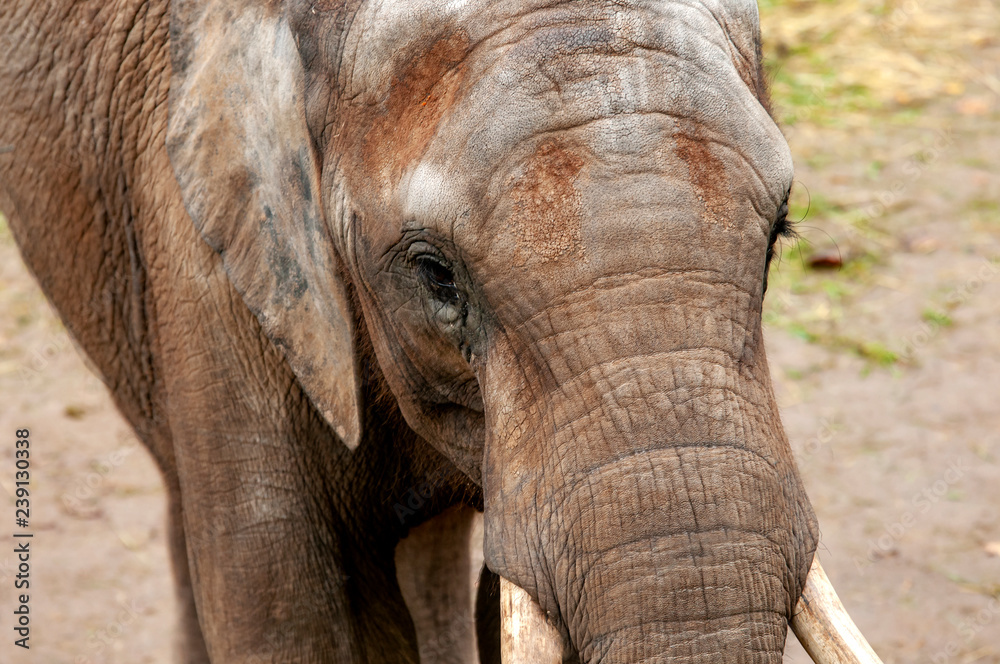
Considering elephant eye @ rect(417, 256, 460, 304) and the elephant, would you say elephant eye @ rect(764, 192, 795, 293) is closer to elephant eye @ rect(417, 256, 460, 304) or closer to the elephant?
the elephant

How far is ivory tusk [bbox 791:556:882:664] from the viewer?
202 cm

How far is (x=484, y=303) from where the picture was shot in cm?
208

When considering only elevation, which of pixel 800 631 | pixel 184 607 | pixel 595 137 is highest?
pixel 595 137

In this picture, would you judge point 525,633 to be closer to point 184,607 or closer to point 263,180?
point 263,180

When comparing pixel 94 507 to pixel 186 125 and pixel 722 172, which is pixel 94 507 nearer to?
pixel 186 125

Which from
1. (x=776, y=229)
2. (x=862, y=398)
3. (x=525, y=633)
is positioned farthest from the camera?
(x=862, y=398)

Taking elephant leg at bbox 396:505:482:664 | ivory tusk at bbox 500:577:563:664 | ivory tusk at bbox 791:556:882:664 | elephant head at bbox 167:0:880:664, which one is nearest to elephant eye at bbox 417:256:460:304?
elephant head at bbox 167:0:880:664

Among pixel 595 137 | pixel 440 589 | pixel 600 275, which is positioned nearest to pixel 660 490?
pixel 600 275

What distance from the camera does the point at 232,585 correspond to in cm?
289

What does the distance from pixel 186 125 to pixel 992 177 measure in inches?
229

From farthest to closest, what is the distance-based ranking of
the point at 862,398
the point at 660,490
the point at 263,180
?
the point at 862,398, the point at 263,180, the point at 660,490

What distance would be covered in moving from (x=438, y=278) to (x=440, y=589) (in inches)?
76.5

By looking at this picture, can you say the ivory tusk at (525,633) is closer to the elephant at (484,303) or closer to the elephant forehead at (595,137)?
the elephant at (484,303)

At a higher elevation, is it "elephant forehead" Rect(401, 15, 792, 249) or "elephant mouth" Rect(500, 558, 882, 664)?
"elephant forehead" Rect(401, 15, 792, 249)
